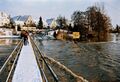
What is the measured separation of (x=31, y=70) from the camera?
14516 millimetres

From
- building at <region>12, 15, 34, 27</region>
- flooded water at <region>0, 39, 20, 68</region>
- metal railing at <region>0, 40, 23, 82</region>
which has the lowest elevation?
flooded water at <region>0, 39, 20, 68</region>

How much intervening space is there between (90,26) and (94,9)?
22.5 feet

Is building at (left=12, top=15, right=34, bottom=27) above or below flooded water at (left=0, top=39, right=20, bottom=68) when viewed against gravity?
above

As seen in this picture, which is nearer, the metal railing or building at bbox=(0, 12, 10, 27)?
the metal railing

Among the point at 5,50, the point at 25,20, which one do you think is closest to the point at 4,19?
the point at 25,20

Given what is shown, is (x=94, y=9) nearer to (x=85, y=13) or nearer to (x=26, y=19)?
(x=85, y=13)

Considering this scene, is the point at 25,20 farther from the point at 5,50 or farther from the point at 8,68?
the point at 8,68

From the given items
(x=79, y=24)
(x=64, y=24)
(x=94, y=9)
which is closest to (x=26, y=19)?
(x=64, y=24)

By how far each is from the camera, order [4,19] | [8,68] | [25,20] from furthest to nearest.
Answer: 1. [4,19]
2. [25,20]
3. [8,68]

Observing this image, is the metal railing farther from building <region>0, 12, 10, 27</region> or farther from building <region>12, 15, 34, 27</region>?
building <region>0, 12, 10, 27</region>

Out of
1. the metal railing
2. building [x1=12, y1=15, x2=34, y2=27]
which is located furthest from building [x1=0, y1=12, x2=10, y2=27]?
the metal railing

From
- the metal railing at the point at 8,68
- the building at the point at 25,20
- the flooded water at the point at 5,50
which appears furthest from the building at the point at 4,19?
the metal railing at the point at 8,68

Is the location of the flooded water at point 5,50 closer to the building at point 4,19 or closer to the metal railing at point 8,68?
the metal railing at point 8,68

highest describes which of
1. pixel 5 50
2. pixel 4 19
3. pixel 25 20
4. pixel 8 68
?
pixel 4 19
